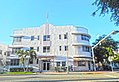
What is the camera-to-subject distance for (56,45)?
6081 centimetres

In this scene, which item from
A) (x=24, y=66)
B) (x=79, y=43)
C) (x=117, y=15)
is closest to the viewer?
(x=117, y=15)

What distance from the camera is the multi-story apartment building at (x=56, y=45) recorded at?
57375 millimetres

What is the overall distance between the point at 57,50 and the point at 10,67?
1211 centimetres

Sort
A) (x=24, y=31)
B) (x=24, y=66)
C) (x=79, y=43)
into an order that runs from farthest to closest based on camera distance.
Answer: (x=24, y=31), (x=79, y=43), (x=24, y=66)

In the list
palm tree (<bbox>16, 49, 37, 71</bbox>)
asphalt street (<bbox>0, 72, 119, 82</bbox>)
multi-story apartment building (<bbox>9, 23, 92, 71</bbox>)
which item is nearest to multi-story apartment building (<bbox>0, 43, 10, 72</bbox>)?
multi-story apartment building (<bbox>9, 23, 92, 71</bbox>)

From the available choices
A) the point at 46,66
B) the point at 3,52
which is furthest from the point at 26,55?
the point at 3,52

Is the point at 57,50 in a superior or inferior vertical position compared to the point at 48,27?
inferior

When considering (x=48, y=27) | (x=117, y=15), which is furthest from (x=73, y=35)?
(x=117, y=15)

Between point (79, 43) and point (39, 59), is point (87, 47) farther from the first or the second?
point (39, 59)

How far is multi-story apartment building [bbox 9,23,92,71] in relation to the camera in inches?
2259

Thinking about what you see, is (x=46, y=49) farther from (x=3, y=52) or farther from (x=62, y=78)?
(x=62, y=78)

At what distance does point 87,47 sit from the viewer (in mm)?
62000

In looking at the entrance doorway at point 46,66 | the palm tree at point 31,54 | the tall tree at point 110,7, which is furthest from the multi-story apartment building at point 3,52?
the tall tree at point 110,7

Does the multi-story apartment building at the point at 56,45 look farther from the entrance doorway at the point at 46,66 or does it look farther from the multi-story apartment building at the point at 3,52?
the multi-story apartment building at the point at 3,52
